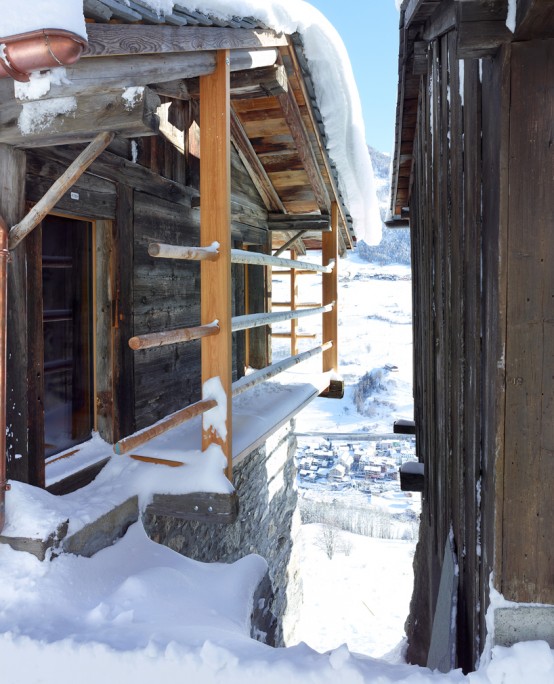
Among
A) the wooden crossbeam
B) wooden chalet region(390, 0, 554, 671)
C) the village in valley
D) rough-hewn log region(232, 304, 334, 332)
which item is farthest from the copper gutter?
the village in valley

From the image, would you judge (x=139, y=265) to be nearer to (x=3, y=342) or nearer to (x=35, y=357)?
(x=35, y=357)

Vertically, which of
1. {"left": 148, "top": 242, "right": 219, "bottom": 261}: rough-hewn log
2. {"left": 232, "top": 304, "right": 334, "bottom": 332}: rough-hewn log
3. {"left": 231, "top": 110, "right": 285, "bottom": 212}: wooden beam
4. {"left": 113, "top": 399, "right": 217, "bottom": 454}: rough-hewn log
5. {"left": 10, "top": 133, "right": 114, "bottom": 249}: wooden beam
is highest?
{"left": 231, "top": 110, "right": 285, "bottom": 212}: wooden beam

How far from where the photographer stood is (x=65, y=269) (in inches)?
162

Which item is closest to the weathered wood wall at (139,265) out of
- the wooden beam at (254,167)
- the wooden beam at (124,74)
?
the wooden beam at (254,167)

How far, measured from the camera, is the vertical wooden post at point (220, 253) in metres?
3.50

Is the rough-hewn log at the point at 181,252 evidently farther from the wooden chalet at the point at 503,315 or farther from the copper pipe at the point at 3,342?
the wooden chalet at the point at 503,315

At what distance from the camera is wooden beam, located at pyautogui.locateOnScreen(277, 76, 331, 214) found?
5.23m

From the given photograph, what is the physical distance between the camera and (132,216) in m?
4.51

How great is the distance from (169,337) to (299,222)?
210 inches

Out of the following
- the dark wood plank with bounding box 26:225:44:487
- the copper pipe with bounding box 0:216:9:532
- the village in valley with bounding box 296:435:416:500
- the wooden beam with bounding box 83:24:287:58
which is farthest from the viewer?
the village in valley with bounding box 296:435:416:500

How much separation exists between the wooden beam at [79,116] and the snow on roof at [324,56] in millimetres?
536

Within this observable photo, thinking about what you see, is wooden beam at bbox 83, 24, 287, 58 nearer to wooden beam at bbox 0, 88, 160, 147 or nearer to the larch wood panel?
wooden beam at bbox 0, 88, 160, 147

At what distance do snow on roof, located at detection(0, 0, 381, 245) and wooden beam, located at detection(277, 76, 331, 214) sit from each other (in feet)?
0.79

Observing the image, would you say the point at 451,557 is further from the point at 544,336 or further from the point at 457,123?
the point at 457,123
